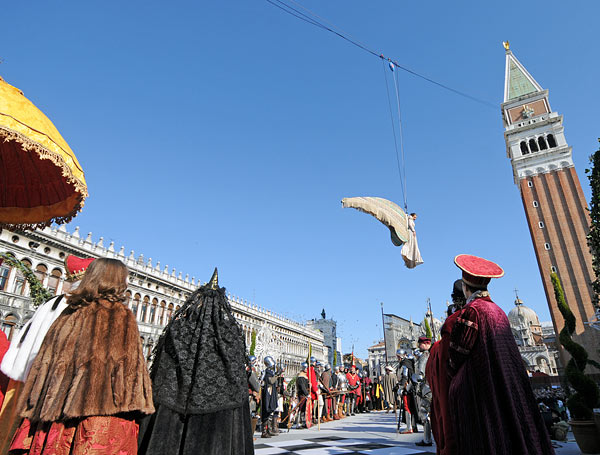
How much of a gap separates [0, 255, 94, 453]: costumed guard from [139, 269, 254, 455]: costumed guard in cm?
80

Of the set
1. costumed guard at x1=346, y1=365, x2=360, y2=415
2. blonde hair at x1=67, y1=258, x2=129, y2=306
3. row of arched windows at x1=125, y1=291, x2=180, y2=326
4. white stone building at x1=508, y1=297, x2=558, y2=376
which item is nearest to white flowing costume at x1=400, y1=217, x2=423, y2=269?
blonde hair at x1=67, y1=258, x2=129, y2=306

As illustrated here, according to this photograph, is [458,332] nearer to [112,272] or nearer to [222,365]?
[222,365]

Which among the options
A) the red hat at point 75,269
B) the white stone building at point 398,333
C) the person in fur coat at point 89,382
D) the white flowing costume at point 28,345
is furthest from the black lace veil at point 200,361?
the white stone building at point 398,333

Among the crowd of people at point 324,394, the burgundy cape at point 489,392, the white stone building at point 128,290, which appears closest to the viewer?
the burgundy cape at point 489,392

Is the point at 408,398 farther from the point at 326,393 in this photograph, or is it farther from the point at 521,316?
the point at 521,316

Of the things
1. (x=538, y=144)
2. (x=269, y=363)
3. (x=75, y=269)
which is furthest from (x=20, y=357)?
(x=538, y=144)

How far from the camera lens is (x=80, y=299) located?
2.21 metres

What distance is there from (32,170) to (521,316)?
68.8m

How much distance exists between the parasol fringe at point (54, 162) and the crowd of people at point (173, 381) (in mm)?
1481

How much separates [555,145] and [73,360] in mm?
51470

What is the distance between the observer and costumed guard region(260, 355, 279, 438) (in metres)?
7.81

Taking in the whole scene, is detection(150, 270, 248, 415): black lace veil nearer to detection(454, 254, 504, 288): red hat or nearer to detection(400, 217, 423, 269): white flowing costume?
detection(454, 254, 504, 288): red hat

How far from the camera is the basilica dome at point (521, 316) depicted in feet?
185

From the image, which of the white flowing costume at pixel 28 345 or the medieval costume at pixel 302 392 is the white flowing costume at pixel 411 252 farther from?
the white flowing costume at pixel 28 345
